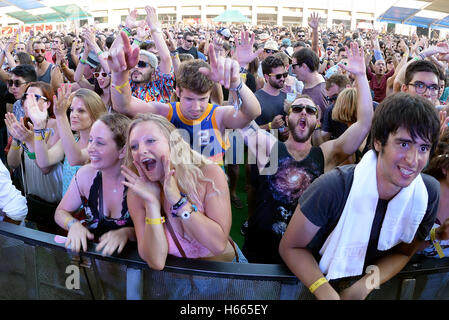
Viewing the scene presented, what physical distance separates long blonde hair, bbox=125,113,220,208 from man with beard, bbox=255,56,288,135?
6.95 feet

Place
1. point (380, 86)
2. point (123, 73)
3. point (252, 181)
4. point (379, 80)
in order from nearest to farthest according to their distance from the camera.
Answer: point (123, 73) < point (252, 181) < point (380, 86) < point (379, 80)

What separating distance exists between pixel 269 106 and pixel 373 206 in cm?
259

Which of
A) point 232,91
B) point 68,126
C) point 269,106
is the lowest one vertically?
point 68,126

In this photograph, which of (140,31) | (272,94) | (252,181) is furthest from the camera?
(140,31)

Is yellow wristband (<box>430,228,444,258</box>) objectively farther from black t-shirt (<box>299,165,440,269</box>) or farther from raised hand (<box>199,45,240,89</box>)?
raised hand (<box>199,45,240,89</box>)

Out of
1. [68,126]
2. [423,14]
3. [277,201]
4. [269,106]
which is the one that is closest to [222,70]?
[277,201]

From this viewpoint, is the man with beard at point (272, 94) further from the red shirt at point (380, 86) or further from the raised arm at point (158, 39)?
the red shirt at point (380, 86)

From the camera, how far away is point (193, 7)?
57.4 meters

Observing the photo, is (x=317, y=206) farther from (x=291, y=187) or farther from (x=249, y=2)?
(x=249, y=2)

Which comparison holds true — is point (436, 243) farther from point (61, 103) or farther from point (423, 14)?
point (423, 14)

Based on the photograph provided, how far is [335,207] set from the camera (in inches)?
60.6

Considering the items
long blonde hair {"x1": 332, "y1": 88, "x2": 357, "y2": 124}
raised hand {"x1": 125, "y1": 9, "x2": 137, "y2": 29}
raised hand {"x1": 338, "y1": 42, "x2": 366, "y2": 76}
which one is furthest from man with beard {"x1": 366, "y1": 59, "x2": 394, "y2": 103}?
raised hand {"x1": 125, "y1": 9, "x2": 137, "y2": 29}

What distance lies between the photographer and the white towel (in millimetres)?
1511
